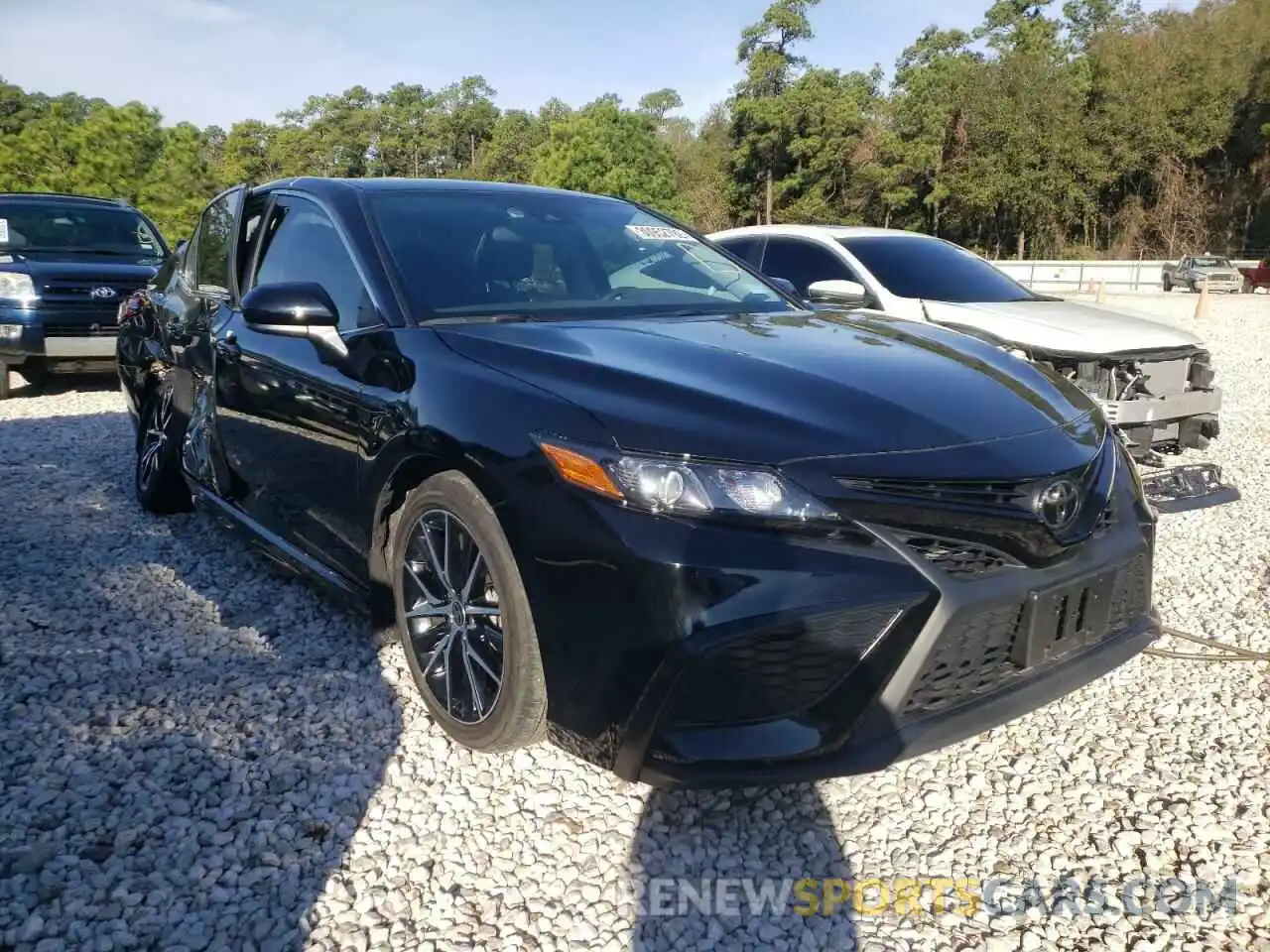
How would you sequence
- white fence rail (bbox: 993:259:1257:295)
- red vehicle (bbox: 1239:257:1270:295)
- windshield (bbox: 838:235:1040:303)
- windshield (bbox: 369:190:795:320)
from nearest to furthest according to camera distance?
windshield (bbox: 369:190:795:320) < windshield (bbox: 838:235:1040:303) < red vehicle (bbox: 1239:257:1270:295) < white fence rail (bbox: 993:259:1257:295)

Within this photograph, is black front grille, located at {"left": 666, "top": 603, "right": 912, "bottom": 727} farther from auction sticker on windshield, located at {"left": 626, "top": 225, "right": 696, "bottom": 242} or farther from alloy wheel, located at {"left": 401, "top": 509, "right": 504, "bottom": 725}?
auction sticker on windshield, located at {"left": 626, "top": 225, "right": 696, "bottom": 242}

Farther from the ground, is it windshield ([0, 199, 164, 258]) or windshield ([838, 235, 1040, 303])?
windshield ([0, 199, 164, 258])

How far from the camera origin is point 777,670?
1988 millimetres

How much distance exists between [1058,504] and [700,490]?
33.4 inches

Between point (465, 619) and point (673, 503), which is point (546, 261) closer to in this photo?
point (465, 619)

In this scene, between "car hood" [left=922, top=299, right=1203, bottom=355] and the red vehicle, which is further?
the red vehicle

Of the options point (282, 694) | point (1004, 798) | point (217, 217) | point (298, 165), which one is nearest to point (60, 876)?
point (282, 694)

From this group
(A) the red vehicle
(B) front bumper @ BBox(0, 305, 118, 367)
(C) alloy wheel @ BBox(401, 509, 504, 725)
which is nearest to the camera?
(C) alloy wheel @ BBox(401, 509, 504, 725)

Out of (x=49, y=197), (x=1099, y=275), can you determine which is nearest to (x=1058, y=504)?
(x=49, y=197)

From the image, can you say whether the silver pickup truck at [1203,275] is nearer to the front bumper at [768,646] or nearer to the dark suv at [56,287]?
the dark suv at [56,287]

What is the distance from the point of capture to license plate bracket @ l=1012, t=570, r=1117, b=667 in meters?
2.16

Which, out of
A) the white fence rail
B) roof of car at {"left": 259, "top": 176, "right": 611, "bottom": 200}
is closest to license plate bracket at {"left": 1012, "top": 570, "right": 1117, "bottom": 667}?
roof of car at {"left": 259, "top": 176, "right": 611, "bottom": 200}

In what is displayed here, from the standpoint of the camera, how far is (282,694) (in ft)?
10.1

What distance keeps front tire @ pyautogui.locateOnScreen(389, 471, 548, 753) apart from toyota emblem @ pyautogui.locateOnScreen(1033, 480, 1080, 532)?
119 cm
